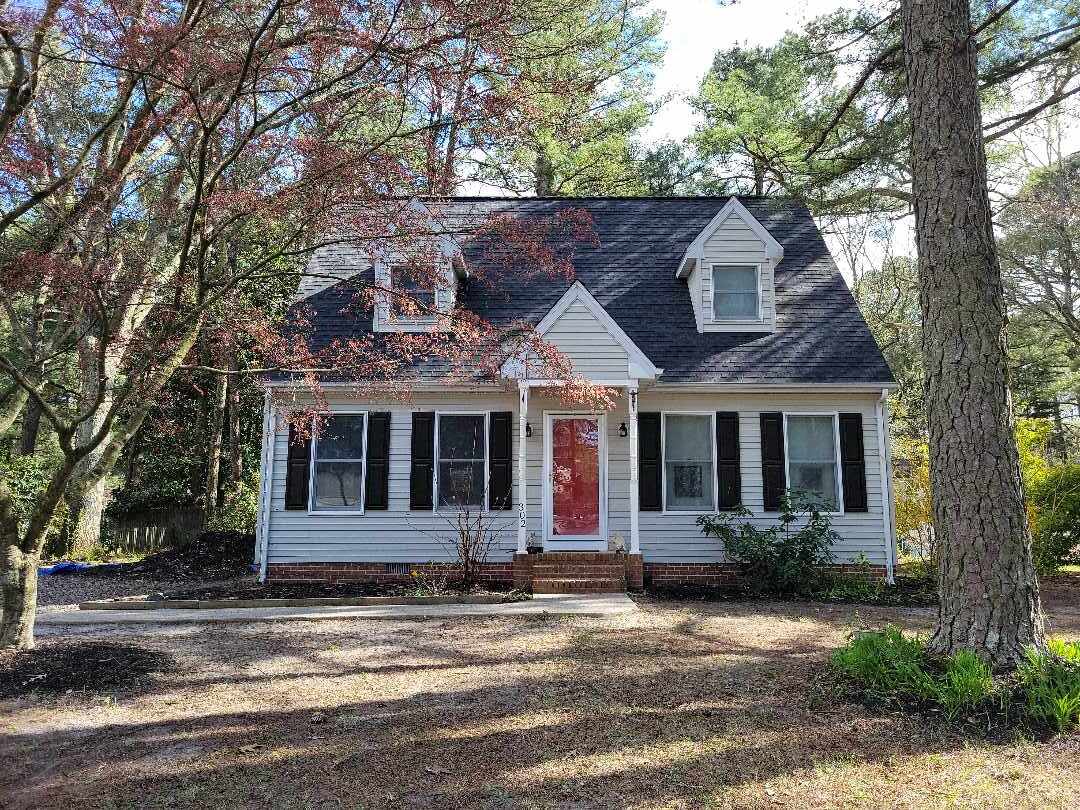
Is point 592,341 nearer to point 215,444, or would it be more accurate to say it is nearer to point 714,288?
point 714,288

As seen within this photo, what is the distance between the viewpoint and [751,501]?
1154 centimetres

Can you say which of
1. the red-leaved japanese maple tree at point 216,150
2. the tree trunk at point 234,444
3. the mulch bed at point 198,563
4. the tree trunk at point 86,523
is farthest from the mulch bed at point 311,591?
the tree trunk at point 234,444

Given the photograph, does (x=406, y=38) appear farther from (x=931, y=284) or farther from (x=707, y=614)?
(x=707, y=614)

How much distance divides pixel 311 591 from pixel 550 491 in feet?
12.3

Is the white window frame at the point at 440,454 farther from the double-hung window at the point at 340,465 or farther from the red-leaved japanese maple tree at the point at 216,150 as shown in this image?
the red-leaved japanese maple tree at the point at 216,150

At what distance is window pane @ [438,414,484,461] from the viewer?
11672mm

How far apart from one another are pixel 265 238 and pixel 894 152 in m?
9.89

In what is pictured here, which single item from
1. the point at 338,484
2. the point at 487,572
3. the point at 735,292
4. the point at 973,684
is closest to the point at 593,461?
the point at 487,572

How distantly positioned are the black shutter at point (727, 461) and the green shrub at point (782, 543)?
9.3 inches

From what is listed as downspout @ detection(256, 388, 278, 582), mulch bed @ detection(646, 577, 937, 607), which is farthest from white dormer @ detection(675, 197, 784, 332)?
downspout @ detection(256, 388, 278, 582)

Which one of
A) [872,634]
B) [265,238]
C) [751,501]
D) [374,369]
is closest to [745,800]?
[872,634]

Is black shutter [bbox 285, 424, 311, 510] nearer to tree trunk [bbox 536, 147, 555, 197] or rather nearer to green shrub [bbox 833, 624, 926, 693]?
green shrub [bbox 833, 624, 926, 693]

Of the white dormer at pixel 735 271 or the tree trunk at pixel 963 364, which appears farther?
the white dormer at pixel 735 271

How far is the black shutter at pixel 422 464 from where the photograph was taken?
1147 centimetres
